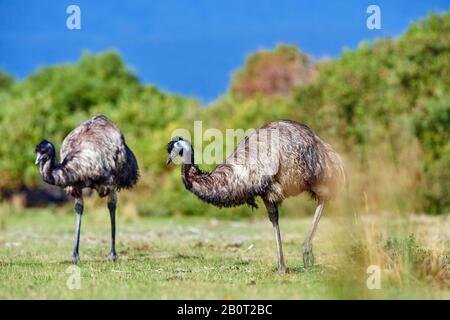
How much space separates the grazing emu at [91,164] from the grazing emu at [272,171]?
2434 millimetres

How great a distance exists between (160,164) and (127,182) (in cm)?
1619

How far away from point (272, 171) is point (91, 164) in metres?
3.46

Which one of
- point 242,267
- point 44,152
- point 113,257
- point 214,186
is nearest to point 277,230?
point 214,186

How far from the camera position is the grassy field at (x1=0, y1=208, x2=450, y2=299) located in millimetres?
9656

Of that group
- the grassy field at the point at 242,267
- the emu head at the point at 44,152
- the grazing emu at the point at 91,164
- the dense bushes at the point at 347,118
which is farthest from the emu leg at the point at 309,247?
the dense bushes at the point at 347,118

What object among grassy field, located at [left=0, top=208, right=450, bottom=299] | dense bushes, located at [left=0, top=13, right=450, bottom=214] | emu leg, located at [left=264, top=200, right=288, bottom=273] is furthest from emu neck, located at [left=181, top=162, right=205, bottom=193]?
dense bushes, located at [left=0, top=13, right=450, bottom=214]

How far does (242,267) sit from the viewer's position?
41.2 ft

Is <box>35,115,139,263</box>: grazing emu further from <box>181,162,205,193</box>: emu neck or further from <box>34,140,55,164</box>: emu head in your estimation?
<box>181,162,205,193</box>: emu neck

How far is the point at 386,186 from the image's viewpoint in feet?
36.6

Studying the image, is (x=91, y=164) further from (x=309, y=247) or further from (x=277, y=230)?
(x=309, y=247)

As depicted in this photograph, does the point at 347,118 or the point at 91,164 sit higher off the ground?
the point at 347,118

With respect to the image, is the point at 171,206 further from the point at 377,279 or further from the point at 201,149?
the point at 377,279

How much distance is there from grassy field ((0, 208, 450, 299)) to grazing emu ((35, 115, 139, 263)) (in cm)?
109
